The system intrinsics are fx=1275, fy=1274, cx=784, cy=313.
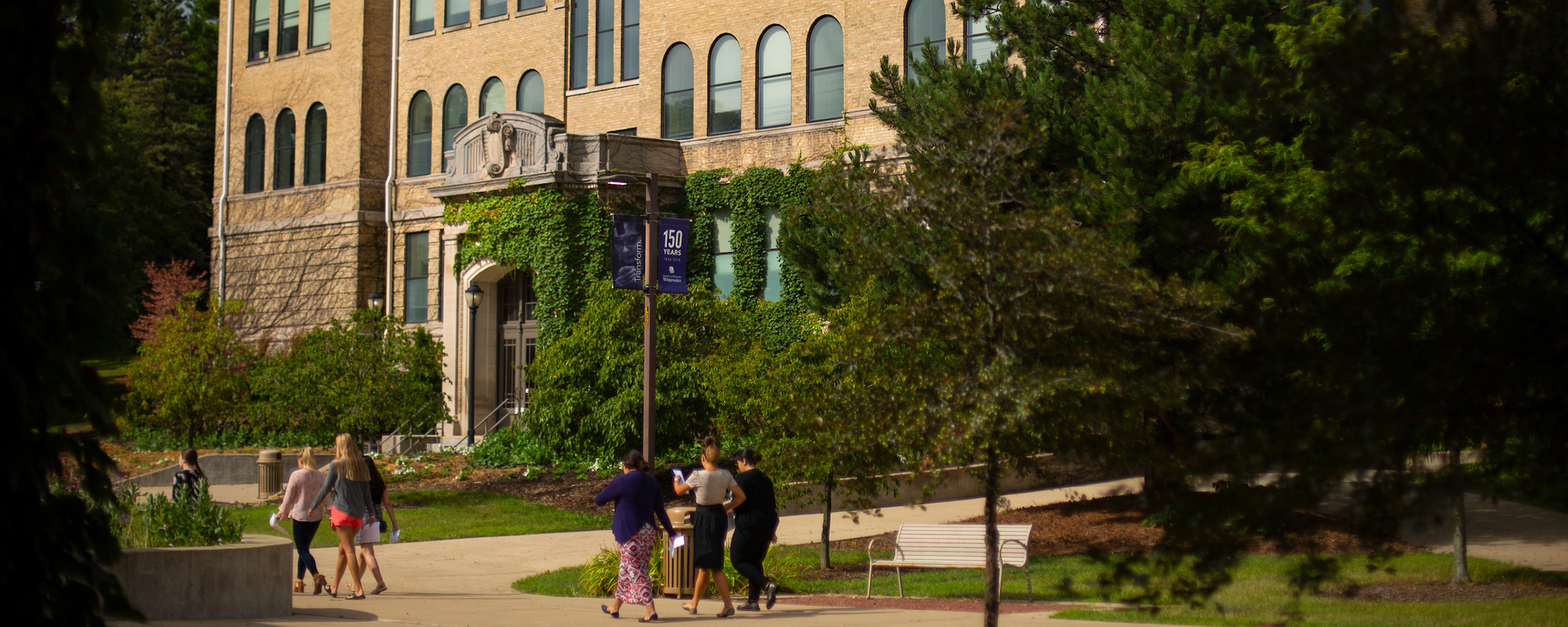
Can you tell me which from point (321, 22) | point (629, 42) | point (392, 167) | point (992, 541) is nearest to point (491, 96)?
point (392, 167)

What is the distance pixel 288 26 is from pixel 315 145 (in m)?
3.90

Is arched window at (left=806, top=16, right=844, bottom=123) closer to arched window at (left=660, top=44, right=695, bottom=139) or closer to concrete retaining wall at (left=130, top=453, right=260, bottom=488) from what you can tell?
arched window at (left=660, top=44, right=695, bottom=139)

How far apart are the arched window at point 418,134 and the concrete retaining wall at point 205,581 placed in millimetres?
24909

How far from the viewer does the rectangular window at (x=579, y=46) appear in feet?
103

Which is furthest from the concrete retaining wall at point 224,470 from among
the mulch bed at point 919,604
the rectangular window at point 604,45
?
the mulch bed at point 919,604

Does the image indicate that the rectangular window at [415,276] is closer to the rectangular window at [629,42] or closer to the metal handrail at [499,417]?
the metal handrail at [499,417]

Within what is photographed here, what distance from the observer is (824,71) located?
27.2 meters

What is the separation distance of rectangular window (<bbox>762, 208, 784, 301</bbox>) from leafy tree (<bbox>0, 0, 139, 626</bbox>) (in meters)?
23.5

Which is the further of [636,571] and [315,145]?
[315,145]

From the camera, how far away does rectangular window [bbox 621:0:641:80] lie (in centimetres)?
3058

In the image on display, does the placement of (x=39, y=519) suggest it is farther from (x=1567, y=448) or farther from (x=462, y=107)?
(x=462, y=107)

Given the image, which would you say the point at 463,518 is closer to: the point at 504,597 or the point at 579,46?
the point at 504,597

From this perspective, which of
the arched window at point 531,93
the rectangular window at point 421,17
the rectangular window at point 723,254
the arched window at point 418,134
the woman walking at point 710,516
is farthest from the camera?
the rectangular window at point 421,17

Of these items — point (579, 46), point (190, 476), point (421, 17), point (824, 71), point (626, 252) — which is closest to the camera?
point (190, 476)
